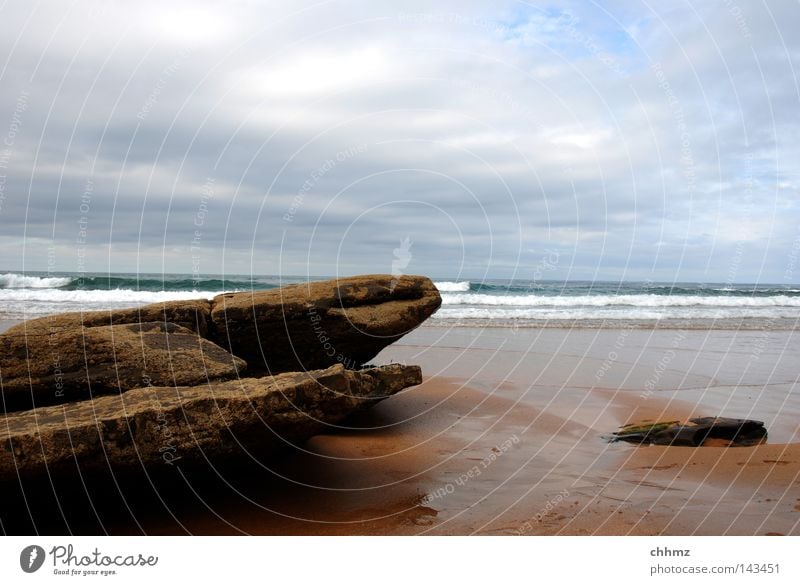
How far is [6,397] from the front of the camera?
5.62m

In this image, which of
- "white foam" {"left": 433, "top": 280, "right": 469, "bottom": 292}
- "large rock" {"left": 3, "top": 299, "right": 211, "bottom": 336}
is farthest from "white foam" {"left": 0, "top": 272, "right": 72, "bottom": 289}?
"large rock" {"left": 3, "top": 299, "right": 211, "bottom": 336}

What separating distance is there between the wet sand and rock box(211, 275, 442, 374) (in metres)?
1.18

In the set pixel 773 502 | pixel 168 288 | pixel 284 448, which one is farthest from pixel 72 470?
pixel 168 288

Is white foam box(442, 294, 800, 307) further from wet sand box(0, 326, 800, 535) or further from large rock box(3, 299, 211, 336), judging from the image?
large rock box(3, 299, 211, 336)

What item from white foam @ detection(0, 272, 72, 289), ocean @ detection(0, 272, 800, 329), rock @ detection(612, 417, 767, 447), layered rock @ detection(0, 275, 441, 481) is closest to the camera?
layered rock @ detection(0, 275, 441, 481)

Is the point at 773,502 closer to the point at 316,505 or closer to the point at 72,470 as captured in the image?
the point at 316,505

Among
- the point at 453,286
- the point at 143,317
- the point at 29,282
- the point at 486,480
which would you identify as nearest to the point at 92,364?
the point at 143,317

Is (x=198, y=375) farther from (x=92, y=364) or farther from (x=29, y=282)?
(x=29, y=282)

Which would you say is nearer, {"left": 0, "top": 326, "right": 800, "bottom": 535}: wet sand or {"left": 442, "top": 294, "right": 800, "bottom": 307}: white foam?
{"left": 0, "top": 326, "right": 800, "bottom": 535}: wet sand

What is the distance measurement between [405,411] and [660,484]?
395 centimetres

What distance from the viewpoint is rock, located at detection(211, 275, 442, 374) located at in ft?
26.1

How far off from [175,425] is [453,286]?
42712 mm

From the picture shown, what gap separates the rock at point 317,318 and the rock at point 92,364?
1746 millimetres
